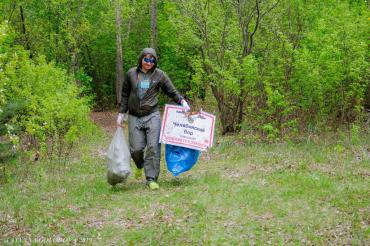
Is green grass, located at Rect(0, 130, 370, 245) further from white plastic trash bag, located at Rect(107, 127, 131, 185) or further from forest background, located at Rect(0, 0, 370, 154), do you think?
forest background, located at Rect(0, 0, 370, 154)

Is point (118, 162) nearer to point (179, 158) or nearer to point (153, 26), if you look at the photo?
point (179, 158)

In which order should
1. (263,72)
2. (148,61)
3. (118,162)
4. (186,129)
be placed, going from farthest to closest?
1. (263,72)
2. (186,129)
3. (148,61)
4. (118,162)

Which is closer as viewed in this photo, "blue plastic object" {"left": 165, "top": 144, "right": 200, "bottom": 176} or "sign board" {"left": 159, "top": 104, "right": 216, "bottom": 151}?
"sign board" {"left": 159, "top": 104, "right": 216, "bottom": 151}

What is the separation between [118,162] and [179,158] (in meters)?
1.02

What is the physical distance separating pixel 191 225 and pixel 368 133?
27.1 ft

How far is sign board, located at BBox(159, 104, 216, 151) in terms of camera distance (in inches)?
322

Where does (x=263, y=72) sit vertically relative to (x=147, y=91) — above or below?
below

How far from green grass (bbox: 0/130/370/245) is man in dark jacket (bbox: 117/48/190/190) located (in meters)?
0.51

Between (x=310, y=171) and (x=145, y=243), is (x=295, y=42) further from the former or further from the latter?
(x=145, y=243)

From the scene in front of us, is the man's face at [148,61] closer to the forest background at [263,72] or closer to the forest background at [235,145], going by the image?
the forest background at [235,145]

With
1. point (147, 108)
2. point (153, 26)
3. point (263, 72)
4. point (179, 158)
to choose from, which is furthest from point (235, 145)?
point (153, 26)

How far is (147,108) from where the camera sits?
809 cm

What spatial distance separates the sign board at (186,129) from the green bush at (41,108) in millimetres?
2205

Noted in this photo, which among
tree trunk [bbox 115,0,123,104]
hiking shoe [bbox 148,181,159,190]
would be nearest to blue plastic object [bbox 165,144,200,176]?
hiking shoe [bbox 148,181,159,190]
